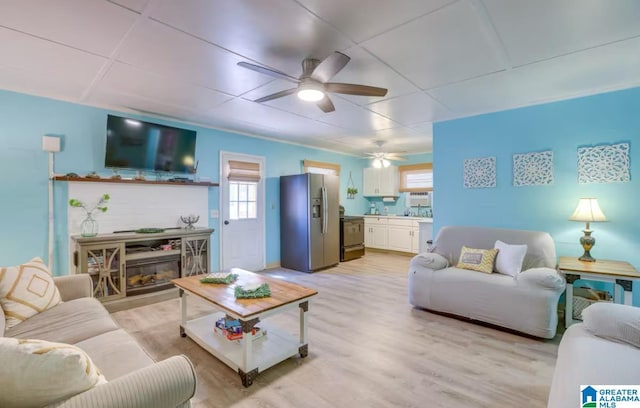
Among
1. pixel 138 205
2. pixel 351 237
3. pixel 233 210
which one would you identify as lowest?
pixel 351 237

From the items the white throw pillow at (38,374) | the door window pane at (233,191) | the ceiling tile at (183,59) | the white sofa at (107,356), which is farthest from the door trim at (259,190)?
the white throw pillow at (38,374)

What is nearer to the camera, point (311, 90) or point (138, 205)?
point (311, 90)

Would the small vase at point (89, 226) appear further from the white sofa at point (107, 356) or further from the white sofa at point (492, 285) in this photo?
the white sofa at point (492, 285)

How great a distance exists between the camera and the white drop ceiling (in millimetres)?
1797

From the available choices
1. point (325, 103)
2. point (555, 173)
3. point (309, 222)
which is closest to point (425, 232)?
point (309, 222)

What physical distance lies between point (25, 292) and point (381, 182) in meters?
6.61

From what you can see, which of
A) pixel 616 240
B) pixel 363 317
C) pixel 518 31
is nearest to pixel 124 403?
pixel 363 317

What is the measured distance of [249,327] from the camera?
2.01 metres

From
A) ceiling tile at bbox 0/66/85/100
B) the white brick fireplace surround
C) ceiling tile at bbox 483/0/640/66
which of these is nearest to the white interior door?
the white brick fireplace surround

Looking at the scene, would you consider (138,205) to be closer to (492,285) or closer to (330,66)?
(330,66)

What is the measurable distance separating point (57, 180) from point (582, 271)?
5.52 meters

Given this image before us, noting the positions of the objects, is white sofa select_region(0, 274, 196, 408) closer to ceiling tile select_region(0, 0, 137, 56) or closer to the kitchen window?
ceiling tile select_region(0, 0, 137, 56)

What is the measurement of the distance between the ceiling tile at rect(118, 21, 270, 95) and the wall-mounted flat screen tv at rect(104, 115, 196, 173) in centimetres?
131

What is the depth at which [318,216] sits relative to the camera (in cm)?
537
